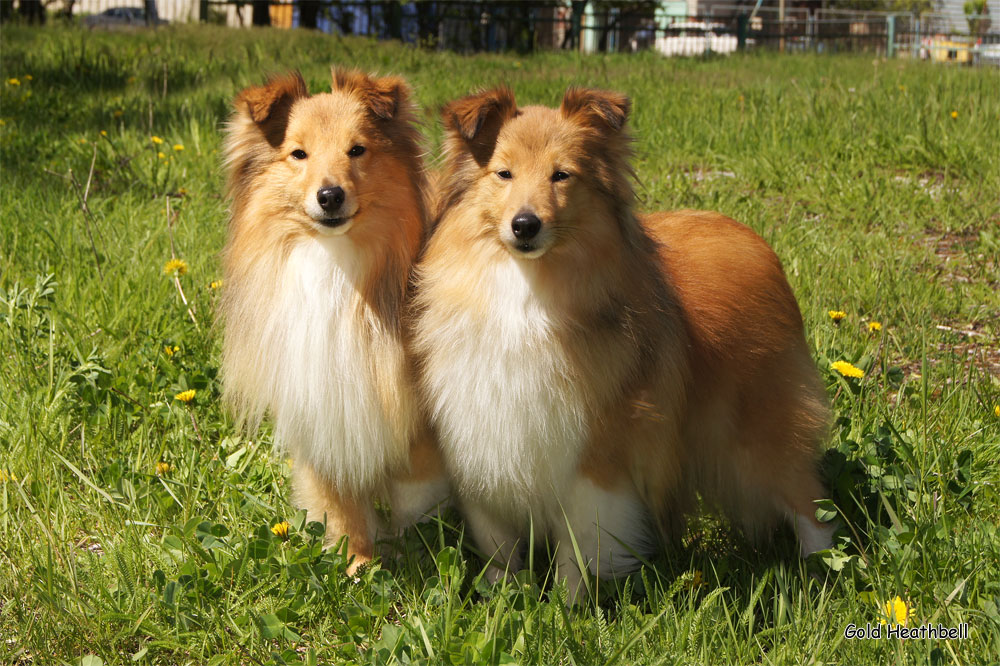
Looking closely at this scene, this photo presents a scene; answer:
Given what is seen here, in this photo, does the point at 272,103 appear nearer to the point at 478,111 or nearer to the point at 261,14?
the point at 478,111

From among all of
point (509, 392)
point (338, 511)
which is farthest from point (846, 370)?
point (338, 511)

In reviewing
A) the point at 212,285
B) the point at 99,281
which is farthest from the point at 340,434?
the point at 99,281

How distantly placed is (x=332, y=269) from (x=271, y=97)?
0.58 metres

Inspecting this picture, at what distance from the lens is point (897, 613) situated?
258cm

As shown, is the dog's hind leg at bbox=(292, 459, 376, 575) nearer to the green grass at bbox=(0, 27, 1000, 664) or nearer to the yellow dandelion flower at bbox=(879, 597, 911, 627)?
the green grass at bbox=(0, 27, 1000, 664)

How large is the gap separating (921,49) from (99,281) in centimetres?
2643

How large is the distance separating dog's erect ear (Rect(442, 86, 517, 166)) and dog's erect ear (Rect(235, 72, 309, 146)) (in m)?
0.53

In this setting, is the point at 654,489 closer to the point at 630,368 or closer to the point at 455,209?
the point at 630,368

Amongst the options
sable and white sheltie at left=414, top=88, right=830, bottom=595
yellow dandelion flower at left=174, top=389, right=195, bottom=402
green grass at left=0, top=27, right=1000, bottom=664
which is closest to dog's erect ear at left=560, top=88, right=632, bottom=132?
sable and white sheltie at left=414, top=88, right=830, bottom=595

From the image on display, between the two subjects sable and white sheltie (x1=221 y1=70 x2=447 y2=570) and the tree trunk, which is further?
the tree trunk

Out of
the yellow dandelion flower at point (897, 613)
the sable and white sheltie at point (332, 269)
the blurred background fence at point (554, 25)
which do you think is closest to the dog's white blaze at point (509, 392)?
the sable and white sheltie at point (332, 269)

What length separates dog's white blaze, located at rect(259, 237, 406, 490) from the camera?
295cm

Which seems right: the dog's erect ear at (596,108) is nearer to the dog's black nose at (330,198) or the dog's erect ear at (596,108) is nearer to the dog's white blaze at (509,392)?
the dog's white blaze at (509,392)

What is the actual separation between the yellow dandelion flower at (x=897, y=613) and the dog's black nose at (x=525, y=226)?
4.74 feet
